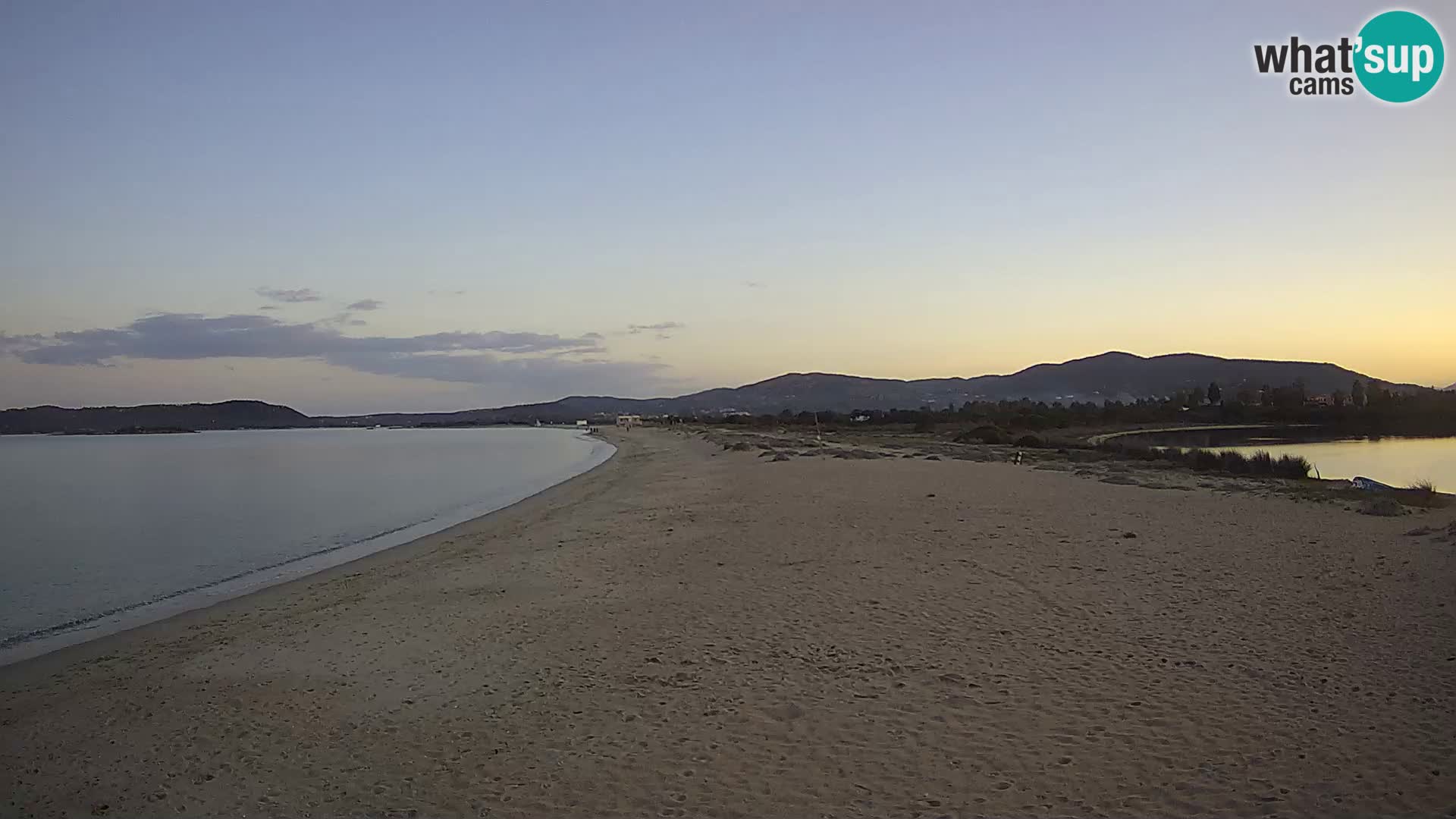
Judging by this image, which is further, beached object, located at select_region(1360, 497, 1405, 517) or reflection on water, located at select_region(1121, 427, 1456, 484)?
reflection on water, located at select_region(1121, 427, 1456, 484)

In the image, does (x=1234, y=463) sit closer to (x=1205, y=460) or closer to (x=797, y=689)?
(x=1205, y=460)

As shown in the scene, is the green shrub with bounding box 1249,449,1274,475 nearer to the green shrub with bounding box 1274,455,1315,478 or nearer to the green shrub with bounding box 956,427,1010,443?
the green shrub with bounding box 1274,455,1315,478

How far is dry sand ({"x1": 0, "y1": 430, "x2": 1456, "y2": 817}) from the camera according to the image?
459 centimetres

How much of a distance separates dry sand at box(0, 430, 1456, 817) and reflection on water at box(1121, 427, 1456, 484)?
2109 cm

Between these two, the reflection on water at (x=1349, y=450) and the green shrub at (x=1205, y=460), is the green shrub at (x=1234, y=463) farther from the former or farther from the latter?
the reflection on water at (x=1349, y=450)

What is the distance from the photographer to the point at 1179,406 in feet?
311

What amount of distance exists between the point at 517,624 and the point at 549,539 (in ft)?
19.8

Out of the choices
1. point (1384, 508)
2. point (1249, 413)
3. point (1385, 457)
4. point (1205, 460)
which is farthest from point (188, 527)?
point (1249, 413)

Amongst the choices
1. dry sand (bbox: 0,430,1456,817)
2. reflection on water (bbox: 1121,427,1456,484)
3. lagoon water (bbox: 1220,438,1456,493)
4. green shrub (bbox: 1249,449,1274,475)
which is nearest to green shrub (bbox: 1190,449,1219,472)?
green shrub (bbox: 1249,449,1274,475)

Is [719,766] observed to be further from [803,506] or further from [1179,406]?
[1179,406]

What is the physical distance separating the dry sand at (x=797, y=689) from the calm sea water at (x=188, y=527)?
1777mm

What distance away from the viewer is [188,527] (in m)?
19.8

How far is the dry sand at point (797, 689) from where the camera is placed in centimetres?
459

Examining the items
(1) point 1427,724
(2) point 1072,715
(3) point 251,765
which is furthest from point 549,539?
(1) point 1427,724
